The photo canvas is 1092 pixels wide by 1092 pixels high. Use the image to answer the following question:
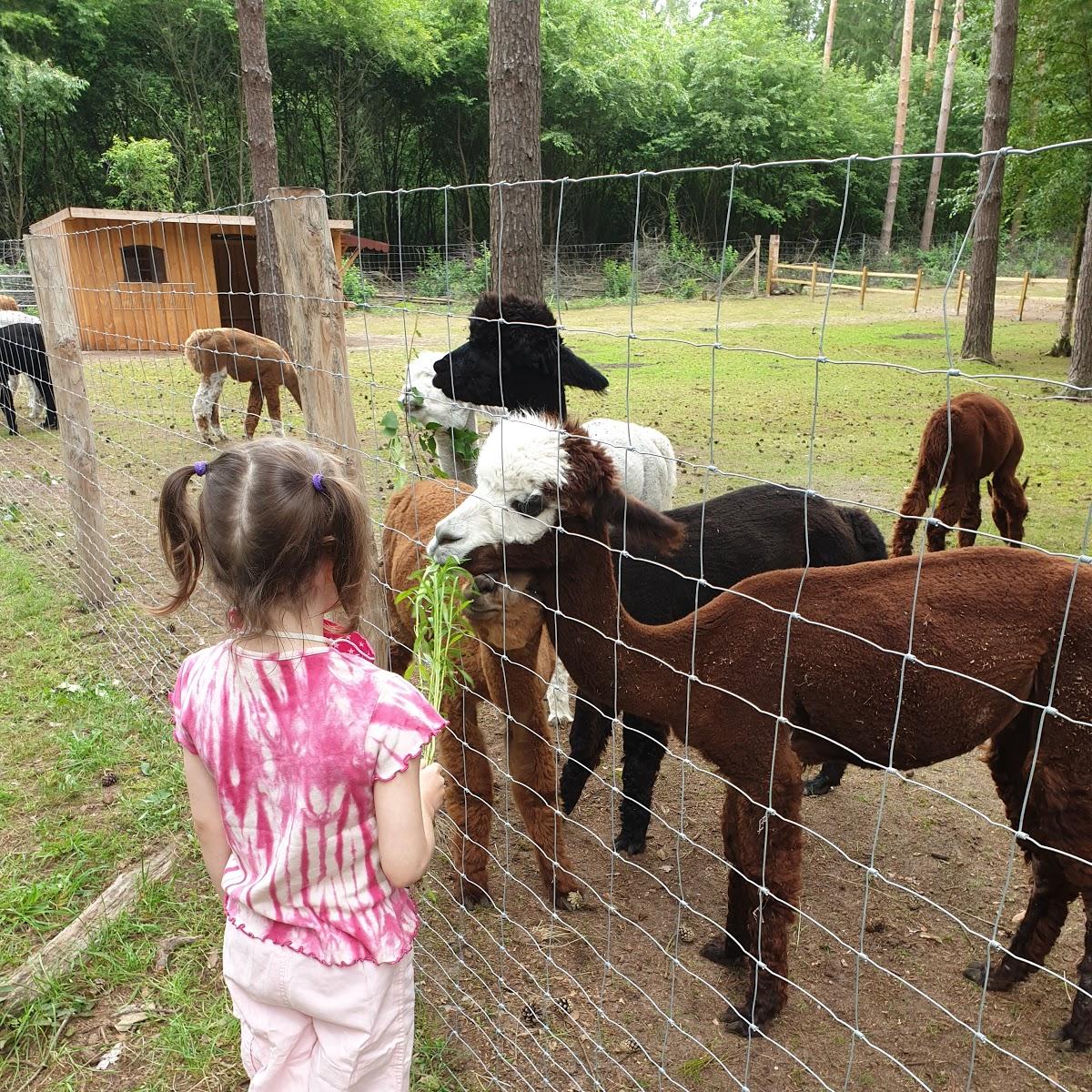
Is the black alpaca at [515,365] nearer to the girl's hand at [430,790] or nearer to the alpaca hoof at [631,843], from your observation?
the alpaca hoof at [631,843]

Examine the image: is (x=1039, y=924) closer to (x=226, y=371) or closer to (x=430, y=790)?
(x=430, y=790)

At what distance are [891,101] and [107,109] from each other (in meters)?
30.9

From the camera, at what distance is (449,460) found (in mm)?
5734

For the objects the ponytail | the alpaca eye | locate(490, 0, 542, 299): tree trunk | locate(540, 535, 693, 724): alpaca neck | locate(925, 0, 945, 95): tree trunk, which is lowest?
locate(540, 535, 693, 724): alpaca neck

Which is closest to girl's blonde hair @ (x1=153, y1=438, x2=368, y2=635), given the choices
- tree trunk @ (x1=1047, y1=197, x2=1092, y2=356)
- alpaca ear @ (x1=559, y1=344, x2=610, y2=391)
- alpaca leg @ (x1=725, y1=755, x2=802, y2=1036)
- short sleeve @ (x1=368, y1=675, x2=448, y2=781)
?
short sleeve @ (x1=368, y1=675, x2=448, y2=781)

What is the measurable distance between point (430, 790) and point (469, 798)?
154 cm

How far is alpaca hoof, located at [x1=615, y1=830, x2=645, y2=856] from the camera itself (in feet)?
11.1

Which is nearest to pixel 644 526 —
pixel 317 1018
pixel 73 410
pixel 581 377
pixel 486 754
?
pixel 486 754

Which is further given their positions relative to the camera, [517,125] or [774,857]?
[517,125]

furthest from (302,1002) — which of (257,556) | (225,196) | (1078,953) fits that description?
(225,196)

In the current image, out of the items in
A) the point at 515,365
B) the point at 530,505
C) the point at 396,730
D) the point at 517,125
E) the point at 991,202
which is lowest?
the point at 396,730

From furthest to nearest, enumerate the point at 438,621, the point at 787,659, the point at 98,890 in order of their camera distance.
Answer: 1. the point at 98,890
2. the point at 787,659
3. the point at 438,621

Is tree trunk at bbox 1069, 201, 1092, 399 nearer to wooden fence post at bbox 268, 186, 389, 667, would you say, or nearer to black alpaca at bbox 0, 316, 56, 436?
wooden fence post at bbox 268, 186, 389, 667

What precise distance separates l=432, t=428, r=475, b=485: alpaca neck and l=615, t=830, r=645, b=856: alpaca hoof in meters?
2.60
